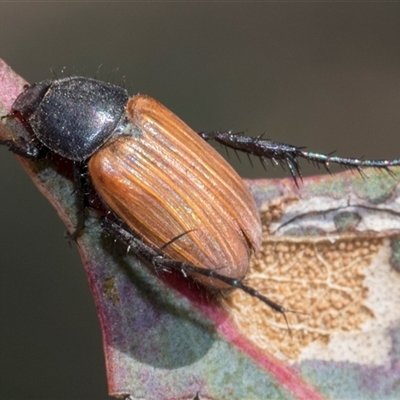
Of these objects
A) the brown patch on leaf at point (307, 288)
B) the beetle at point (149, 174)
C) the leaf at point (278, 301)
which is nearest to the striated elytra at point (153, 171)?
the beetle at point (149, 174)

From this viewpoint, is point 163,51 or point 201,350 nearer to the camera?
point 201,350

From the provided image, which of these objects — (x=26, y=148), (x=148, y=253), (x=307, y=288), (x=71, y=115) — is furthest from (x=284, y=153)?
(x=26, y=148)

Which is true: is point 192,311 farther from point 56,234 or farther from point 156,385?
point 56,234

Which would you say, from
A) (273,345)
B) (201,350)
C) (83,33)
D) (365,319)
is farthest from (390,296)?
(83,33)

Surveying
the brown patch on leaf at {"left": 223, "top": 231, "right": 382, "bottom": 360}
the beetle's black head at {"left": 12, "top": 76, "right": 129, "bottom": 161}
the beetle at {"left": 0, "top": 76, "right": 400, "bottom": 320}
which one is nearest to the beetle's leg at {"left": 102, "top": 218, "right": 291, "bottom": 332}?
the beetle at {"left": 0, "top": 76, "right": 400, "bottom": 320}

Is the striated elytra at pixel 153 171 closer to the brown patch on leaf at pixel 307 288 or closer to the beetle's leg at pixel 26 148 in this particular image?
the beetle's leg at pixel 26 148

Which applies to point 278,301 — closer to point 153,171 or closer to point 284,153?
point 284,153
